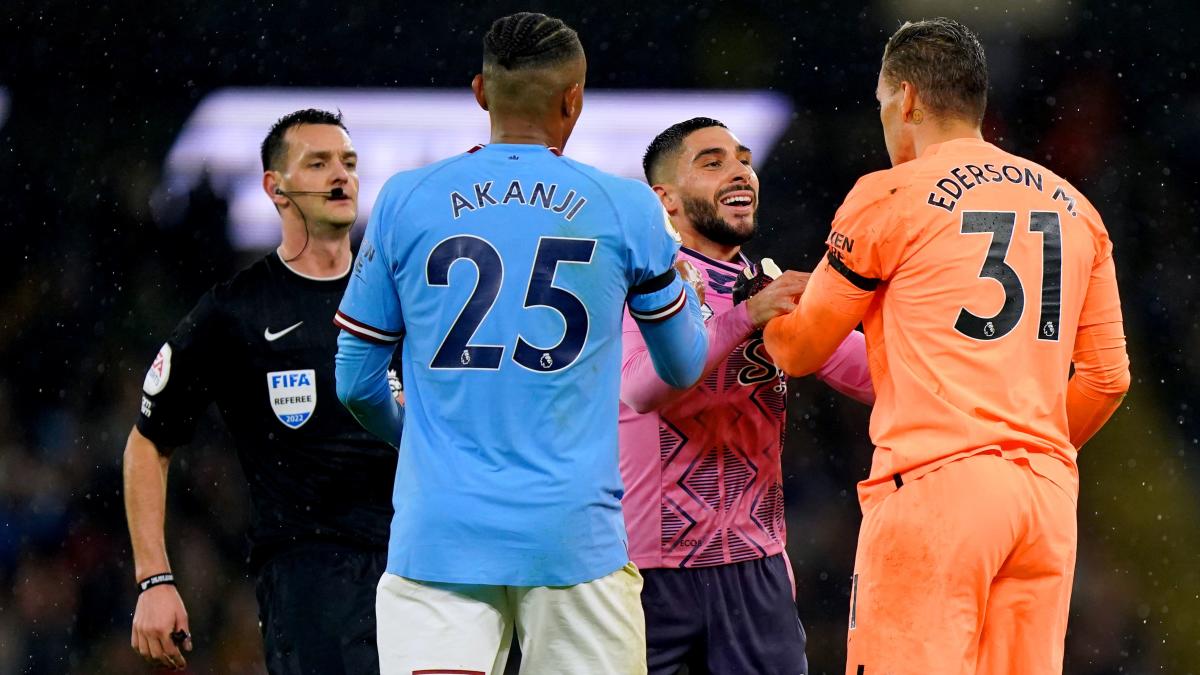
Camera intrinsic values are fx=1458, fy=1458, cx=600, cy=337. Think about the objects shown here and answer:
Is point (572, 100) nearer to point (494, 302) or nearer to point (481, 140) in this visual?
point (494, 302)

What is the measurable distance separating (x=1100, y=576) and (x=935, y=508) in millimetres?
3611

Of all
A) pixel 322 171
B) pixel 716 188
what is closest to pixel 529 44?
pixel 716 188

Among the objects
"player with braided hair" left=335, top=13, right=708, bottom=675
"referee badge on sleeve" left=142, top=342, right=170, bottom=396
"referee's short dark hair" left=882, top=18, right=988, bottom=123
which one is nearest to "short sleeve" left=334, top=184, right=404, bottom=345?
"player with braided hair" left=335, top=13, right=708, bottom=675

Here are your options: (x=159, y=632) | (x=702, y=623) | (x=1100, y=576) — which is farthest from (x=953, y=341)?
(x=1100, y=576)

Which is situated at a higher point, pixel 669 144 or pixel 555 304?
pixel 669 144

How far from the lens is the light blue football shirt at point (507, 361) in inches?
102

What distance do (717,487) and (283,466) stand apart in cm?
117

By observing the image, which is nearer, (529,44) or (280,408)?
(529,44)

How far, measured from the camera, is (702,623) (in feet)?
11.7

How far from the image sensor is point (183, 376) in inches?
157

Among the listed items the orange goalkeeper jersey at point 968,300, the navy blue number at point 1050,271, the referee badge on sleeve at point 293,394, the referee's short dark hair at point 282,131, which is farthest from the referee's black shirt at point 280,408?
the navy blue number at point 1050,271

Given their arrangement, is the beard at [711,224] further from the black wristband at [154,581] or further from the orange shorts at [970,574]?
the black wristband at [154,581]

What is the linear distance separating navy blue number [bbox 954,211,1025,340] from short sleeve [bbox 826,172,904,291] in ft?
0.48

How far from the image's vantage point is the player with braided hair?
102 inches
